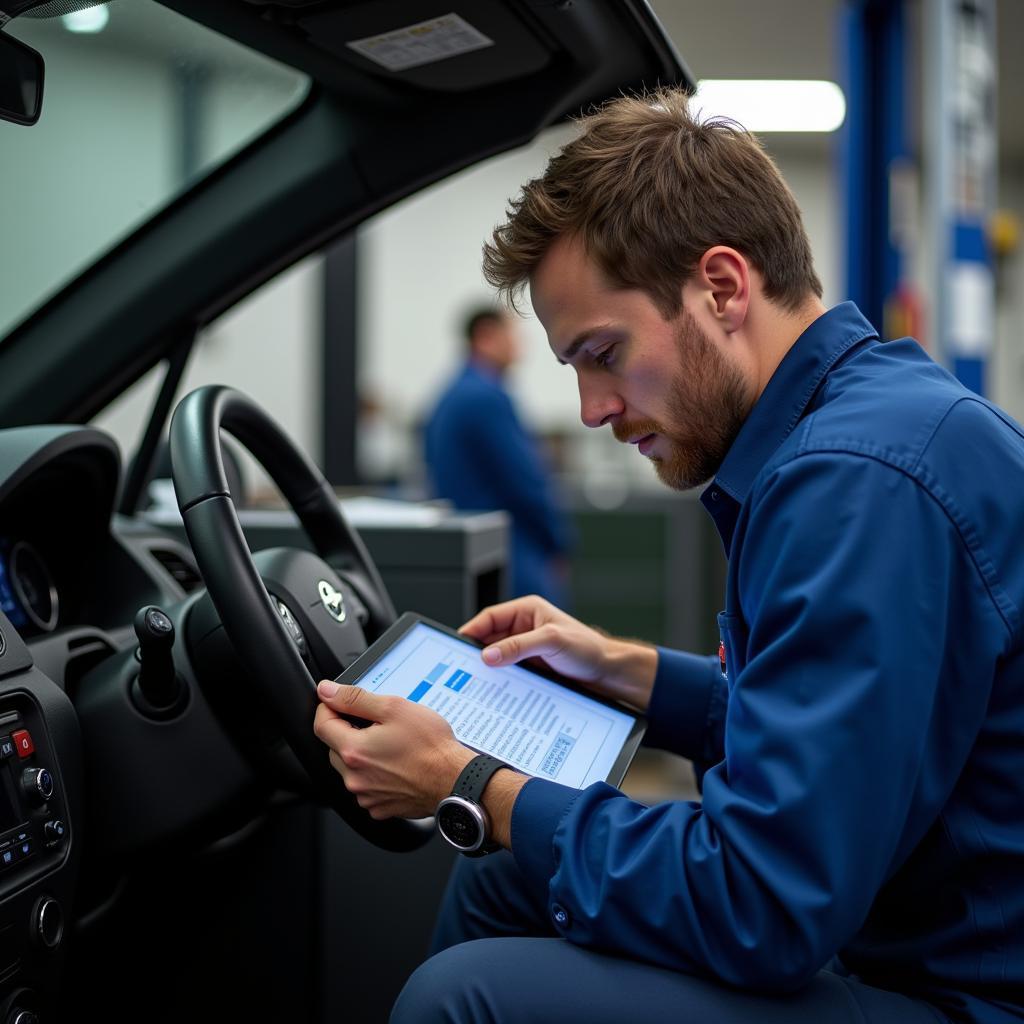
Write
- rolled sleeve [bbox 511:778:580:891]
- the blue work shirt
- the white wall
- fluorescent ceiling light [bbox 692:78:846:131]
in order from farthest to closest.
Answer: the white wall
fluorescent ceiling light [bbox 692:78:846:131]
rolled sleeve [bbox 511:778:580:891]
the blue work shirt

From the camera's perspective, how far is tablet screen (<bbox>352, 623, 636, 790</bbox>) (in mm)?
972

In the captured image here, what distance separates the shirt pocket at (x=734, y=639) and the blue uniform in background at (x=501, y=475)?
240 cm

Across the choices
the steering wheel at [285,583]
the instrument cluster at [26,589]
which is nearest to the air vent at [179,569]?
the instrument cluster at [26,589]

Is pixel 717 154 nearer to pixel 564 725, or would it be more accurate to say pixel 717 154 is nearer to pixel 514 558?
pixel 564 725

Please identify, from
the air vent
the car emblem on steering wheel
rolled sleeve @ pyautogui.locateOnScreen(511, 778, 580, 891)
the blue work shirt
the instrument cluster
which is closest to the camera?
the blue work shirt

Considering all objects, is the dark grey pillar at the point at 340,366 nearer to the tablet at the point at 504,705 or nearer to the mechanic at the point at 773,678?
the tablet at the point at 504,705

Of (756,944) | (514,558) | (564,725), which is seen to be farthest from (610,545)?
(756,944)

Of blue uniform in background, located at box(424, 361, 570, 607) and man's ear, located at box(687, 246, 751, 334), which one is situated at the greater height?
man's ear, located at box(687, 246, 751, 334)

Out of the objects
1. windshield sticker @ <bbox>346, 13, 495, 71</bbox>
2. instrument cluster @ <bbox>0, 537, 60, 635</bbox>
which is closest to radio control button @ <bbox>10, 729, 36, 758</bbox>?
instrument cluster @ <bbox>0, 537, 60, 635</bbox>

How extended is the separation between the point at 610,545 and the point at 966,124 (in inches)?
89.0

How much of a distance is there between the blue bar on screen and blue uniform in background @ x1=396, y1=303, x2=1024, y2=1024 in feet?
0.60

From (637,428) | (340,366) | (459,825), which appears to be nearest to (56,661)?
(459,825)

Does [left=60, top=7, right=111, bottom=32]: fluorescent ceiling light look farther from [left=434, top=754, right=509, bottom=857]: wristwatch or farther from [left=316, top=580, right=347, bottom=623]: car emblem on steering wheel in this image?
[left=434, top=754, right=509, bottom=857]: wristwatch

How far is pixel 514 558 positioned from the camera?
11.1 ft
